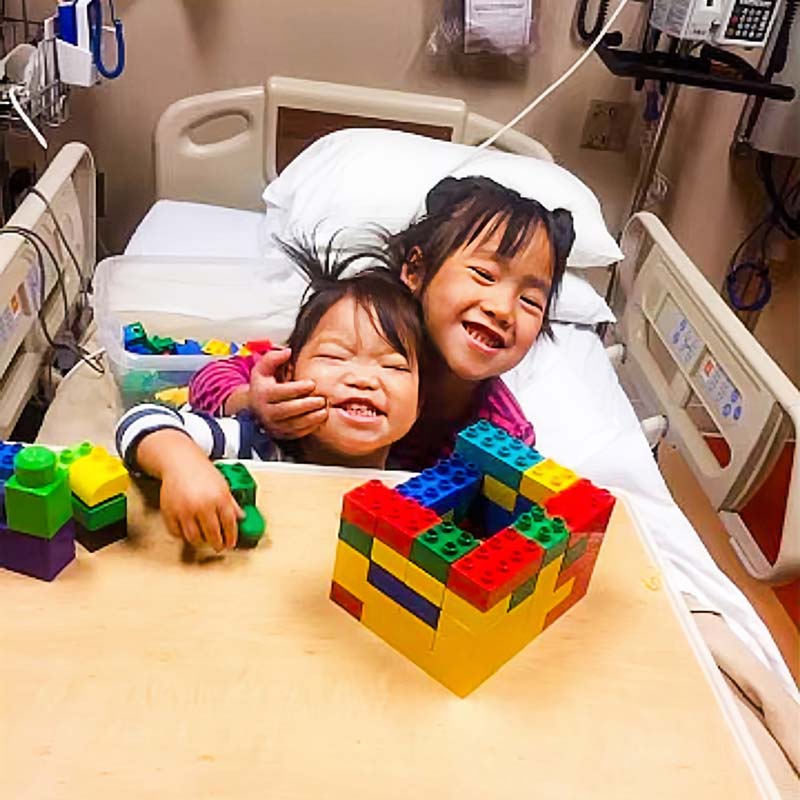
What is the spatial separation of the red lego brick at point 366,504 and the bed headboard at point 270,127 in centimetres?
139

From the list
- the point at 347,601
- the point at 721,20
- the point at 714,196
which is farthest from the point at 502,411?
the point at 714,196

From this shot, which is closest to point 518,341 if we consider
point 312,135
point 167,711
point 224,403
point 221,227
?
point 224,403

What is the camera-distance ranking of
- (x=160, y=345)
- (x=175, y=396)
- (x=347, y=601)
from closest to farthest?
(x=347, y=601) < (x=175, y=396) < (x=160, y=345)

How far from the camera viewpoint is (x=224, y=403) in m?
1.18

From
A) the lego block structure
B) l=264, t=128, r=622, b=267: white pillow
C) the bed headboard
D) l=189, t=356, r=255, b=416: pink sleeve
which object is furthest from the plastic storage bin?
the lego block structure

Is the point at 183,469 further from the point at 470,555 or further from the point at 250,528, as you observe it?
the point at 470,555

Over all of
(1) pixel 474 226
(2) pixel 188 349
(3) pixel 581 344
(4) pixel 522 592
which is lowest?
(3) pixel 581 344

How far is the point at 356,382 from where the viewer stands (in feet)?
3.59

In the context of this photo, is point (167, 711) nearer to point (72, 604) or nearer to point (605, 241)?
point (72, 604)

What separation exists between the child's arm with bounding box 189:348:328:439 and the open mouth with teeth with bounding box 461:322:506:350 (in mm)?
191

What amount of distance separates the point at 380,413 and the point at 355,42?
1365mm

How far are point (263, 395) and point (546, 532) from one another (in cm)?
41

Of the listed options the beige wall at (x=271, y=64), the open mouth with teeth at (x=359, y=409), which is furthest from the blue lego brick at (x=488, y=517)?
the beige wall at (x=271, y=64)

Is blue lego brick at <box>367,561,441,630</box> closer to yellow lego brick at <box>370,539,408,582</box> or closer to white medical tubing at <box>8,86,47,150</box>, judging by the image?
yellow lego brick at <box>370,539,408,582</box>
